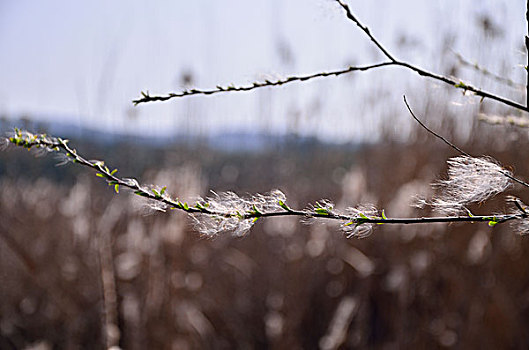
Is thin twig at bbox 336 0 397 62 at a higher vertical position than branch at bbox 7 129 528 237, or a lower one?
higher

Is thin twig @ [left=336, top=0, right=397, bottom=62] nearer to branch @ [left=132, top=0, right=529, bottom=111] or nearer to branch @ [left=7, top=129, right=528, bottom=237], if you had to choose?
branch @ [left=132, top=0, right=529, bottom=111]

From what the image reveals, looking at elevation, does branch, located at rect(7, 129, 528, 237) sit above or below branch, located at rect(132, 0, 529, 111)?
below

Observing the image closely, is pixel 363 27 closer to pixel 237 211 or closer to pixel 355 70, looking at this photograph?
pixel 355 70

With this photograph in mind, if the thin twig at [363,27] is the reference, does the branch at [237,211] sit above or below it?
below

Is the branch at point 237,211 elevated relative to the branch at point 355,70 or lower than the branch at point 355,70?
lower

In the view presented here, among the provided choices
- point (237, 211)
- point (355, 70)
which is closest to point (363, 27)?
point (355, 70)

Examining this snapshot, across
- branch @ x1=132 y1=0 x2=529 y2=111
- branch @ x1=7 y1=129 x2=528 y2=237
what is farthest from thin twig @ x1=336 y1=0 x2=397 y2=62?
branch @ x1=7 y1=129 x2=528 y2=237

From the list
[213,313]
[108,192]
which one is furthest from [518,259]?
[108,192]

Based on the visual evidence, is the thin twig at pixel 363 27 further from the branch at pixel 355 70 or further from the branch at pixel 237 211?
the branch at pixel 237 211

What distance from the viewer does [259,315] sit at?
6.78 feet

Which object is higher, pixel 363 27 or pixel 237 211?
pixel 363 27

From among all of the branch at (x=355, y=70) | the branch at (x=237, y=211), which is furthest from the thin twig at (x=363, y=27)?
the branch at (x=237, y=211)

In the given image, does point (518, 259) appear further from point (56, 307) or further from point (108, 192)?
point (108, 192)

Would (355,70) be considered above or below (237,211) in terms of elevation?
above
